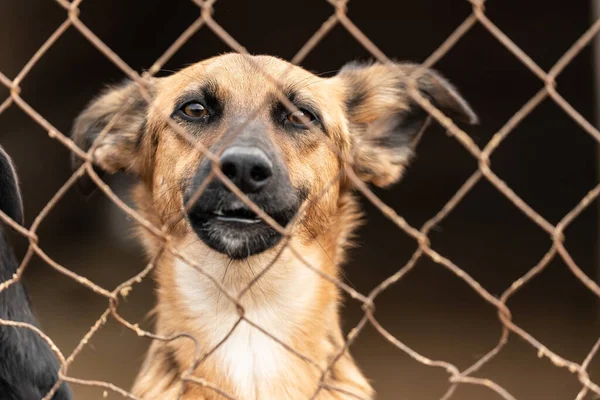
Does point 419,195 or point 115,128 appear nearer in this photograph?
point 115,128

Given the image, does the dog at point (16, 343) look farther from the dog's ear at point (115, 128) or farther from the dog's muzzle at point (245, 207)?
the dog's muzzle at point (245, 207)

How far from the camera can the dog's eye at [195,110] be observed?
2934mm

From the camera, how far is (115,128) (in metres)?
3.29

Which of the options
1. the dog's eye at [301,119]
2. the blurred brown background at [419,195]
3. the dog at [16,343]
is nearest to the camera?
the dog at [16,343]

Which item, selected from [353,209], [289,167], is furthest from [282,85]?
[353,209]

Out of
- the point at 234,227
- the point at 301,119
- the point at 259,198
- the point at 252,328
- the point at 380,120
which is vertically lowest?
the point at 252,328

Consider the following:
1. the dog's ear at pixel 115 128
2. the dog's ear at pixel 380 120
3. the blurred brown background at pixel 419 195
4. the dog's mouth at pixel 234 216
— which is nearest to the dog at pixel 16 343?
the dog's ear at pixel 115 128

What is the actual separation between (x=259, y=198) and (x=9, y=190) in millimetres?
1016

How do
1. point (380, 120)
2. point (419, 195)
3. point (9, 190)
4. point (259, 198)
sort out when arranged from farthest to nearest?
point (419, 195) → point (380, 120) → point (9, 190) → point (259, 198)

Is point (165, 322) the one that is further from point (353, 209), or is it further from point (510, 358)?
point (510, 358)

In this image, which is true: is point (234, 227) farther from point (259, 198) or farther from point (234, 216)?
point (259, 198)

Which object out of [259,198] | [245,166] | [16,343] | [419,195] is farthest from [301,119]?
[419,195]

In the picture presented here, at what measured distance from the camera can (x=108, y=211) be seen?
23.3ft

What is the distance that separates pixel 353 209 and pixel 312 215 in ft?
1.29
